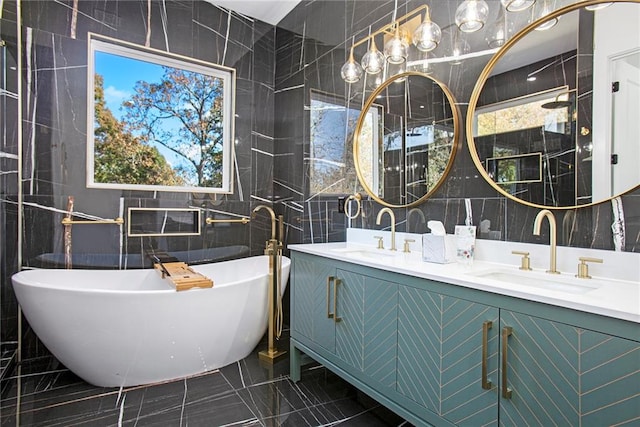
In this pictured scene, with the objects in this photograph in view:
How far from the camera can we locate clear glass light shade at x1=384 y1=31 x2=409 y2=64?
6.84ft

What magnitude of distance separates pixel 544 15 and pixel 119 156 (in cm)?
296

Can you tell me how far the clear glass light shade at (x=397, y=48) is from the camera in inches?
82.1

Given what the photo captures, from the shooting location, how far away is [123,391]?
2141 millimetres

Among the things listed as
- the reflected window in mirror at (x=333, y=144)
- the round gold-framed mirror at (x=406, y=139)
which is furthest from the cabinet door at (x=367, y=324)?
the reflected window in mirror at (x=333, y=144)

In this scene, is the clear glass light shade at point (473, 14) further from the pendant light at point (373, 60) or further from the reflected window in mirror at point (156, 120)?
the reflected window in mirror at point (156, 120)

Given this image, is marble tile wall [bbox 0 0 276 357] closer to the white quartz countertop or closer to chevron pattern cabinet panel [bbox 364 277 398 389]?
the white quartz countertop

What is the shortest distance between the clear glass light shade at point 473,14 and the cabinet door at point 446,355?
125 centimetres

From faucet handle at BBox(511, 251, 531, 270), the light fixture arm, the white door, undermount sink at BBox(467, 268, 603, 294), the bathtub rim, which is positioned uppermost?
the light fixture arm

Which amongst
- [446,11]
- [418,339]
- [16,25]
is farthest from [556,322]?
[16,25]

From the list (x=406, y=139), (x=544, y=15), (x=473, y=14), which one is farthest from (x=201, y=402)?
(x=544, y=15)

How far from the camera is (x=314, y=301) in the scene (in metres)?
2.06

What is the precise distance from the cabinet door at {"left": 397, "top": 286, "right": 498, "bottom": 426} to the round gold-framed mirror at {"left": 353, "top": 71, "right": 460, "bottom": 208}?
79 centimetres

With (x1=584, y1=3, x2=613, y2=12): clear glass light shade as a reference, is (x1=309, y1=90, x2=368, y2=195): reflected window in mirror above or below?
below

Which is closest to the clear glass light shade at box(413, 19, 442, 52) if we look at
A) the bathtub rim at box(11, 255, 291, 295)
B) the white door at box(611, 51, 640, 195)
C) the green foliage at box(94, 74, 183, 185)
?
the white door at box(611, 51, 640, 195)
